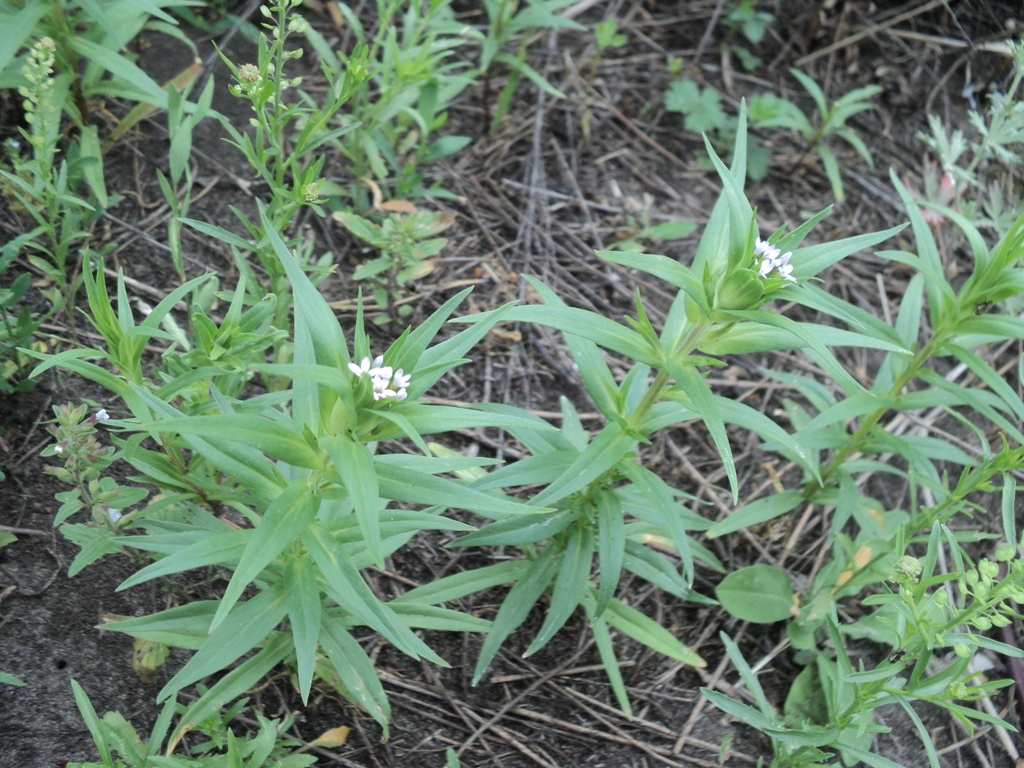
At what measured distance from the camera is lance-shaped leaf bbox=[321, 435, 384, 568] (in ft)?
5.92

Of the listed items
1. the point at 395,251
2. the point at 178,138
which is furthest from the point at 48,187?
the point at 395,251

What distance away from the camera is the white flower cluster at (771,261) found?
7.32 feet

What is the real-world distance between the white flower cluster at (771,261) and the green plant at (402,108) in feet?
6.03

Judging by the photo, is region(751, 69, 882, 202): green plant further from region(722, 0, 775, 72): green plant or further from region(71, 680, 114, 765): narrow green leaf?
region(71, 680, 114, 765): narrow green leaf

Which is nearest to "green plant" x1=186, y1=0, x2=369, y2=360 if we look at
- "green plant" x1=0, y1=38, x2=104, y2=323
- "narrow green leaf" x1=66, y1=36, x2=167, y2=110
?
"green plant" x1=0, y1=38, x2=104, y2=323

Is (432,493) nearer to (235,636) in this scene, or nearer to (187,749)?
(235,636)

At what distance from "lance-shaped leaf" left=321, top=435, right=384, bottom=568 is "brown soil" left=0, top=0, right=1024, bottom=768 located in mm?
1121

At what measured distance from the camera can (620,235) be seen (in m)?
4.21

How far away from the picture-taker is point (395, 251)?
3.51m

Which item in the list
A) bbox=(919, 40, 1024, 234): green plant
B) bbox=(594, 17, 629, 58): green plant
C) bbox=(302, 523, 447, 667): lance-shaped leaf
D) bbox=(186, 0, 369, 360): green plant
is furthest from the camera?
bbox=(594, 17, 629, 58): green plant

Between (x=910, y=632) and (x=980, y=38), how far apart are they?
4.34m

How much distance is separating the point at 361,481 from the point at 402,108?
7.49 feet

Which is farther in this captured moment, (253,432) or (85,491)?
(85,491)

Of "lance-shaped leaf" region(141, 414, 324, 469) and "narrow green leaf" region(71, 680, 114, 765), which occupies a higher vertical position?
"lance-shaped leaf" region(141, 414, 324, 469)
